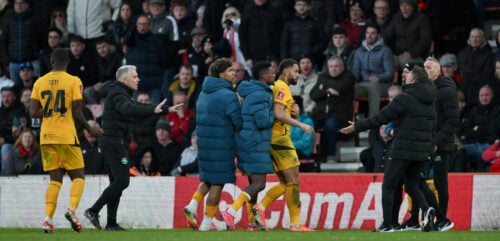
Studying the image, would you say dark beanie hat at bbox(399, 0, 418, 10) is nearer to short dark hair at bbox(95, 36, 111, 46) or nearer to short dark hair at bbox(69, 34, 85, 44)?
short dark hair at bbox(95, 36, 111, 46)

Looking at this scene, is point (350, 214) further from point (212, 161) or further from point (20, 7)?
point (20, 7)

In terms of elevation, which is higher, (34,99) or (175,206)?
(34,99)

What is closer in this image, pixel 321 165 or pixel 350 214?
pixel 350 214

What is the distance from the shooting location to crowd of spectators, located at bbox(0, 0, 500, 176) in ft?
80.0

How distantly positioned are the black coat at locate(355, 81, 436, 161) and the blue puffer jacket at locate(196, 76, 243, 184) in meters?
1.62

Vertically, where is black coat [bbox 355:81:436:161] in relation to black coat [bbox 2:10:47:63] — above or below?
below

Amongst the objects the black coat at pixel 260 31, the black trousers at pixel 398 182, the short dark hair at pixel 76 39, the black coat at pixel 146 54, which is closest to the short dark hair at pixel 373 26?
the black coat at pixel 260 31

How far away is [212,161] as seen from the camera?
1822cm

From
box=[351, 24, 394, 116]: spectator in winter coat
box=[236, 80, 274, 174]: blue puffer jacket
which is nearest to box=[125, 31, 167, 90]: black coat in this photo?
box=[351, 24, 394, 116]: spectator in winter coat

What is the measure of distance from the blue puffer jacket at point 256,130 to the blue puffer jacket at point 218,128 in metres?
0.12

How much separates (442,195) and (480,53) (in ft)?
19.7

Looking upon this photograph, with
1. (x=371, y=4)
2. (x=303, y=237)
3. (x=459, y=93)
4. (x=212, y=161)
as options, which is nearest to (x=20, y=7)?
(x=371, y=4)

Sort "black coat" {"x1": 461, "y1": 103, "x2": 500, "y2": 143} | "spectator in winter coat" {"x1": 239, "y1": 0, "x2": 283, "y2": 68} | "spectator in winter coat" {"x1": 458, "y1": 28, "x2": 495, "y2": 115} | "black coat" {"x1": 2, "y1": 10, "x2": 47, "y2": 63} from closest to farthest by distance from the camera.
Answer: "black coat" {"x1": 461, "y1": 103, "x2": 500, "y2": 143} → "spectator in winter coat" {"x1": 458, "y1": 28, "x2": 495, "y2": 115} → "spectator in winter coat" {"x1": 239, "y1": 0, "x2": 283, "y2": 68} → "black coat" {"x1": 2, "y1": 10, "x2": 47, "y2": 63}

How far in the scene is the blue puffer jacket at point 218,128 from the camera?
18156 millimetres
